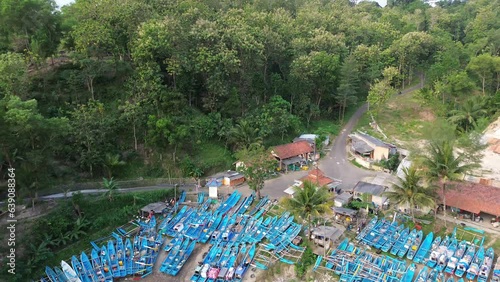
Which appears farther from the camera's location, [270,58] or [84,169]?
[270,58]

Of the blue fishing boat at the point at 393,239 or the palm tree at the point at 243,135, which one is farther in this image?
the palm tree at the point at 243,135

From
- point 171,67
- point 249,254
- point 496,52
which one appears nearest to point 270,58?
point 171,67

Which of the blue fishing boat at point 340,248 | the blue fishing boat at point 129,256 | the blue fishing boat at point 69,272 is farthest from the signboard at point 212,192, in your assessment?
the blue fishing boat at point 69,272

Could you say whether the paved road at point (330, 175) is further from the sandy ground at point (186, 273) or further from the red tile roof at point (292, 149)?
the sandy ground at point (186, 273)

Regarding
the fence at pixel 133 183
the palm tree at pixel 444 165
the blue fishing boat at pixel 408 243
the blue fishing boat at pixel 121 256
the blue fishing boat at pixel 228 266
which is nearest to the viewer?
the blue fishing boat at pixel 228 266

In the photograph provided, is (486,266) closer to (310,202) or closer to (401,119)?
(310,202)

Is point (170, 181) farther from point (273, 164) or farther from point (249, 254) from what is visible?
point (249, 254)

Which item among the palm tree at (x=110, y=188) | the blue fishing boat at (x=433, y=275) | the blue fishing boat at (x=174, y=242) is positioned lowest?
the blue fishing boat at (x=433, y=275)
